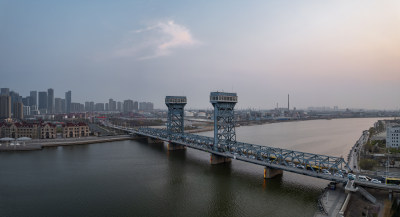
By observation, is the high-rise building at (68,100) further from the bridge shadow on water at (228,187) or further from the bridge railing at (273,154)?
the bridge shadow on water at (228,187)

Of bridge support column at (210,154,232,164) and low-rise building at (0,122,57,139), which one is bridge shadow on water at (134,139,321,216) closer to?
bridge support column at (210,154,232,164)

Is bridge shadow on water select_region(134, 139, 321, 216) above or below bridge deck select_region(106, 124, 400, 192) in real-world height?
below

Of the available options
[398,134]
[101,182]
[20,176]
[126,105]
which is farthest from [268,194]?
[126,105]

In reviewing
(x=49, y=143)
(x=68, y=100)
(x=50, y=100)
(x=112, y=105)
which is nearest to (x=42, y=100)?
(x=50, y=100)

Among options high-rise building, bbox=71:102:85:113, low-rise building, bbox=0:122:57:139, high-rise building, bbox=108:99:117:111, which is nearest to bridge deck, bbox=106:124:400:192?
low-rise building, bbox=0:122:57:139

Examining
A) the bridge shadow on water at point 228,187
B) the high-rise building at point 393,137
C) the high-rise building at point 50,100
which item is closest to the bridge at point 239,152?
the bridge shadow on water at point 228,187

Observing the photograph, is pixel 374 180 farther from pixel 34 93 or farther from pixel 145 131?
pixel 34 93
